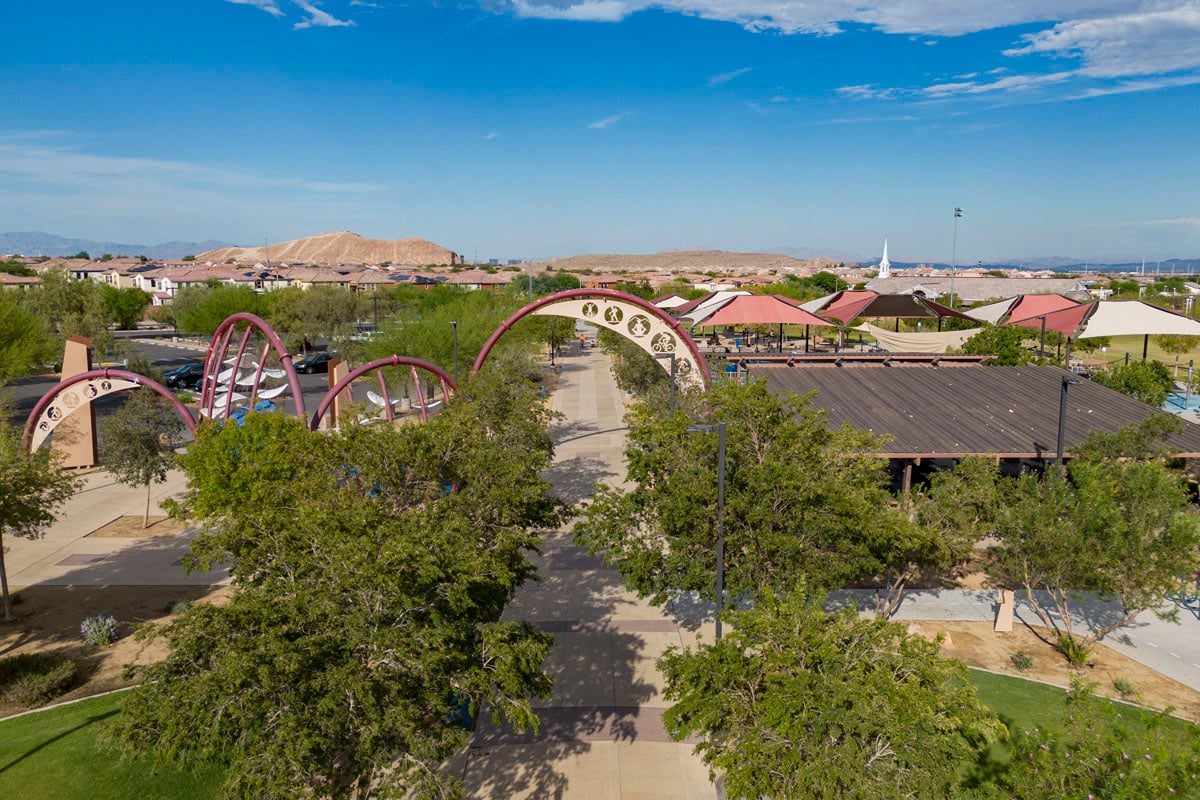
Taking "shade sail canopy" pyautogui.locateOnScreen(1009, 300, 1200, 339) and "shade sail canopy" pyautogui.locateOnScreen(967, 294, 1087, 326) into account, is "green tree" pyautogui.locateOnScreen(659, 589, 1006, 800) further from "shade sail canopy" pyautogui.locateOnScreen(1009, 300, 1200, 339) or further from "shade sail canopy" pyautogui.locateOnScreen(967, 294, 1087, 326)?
"shade sail canopy" pyautogui.locateOnScreen(967, 294, 1087, 326)

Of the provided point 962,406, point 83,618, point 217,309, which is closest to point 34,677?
point 83,618

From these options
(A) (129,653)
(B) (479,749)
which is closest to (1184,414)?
(B) (479,749)

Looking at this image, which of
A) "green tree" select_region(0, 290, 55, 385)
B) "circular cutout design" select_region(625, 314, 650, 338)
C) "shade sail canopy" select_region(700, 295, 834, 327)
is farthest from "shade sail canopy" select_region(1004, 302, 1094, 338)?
"green tree" select_region(0, 290, 55, 385)

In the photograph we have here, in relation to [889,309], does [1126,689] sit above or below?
below

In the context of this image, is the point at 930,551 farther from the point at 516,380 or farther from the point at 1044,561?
the point at 516,380

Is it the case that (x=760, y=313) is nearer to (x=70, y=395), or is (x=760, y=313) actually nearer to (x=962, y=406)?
(x=962, y=406)

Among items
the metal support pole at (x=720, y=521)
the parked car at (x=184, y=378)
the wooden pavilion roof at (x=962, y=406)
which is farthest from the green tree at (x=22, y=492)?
the parked car at (x=184, y=378)
